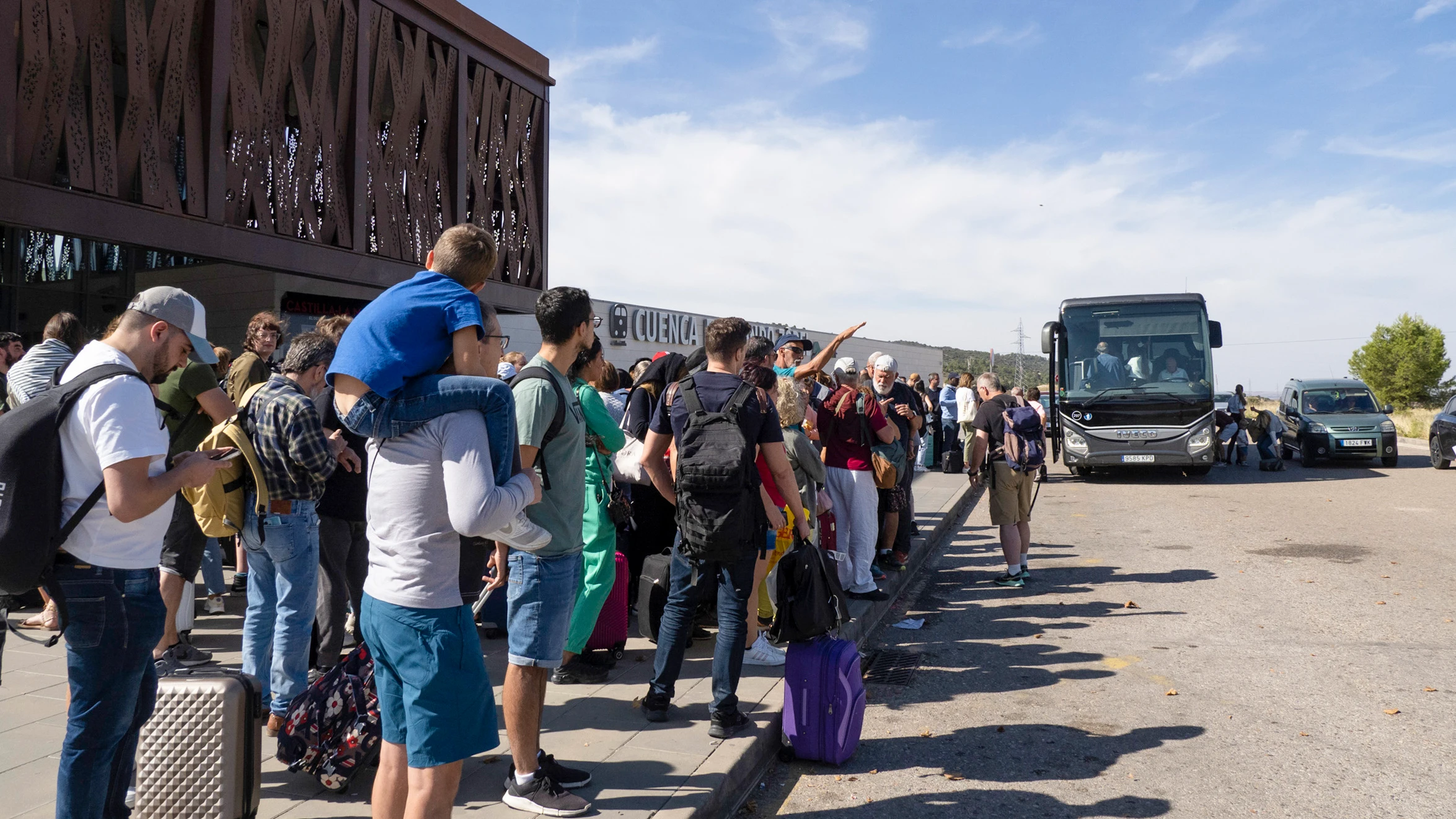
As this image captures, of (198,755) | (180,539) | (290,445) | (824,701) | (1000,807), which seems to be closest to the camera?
(198,755)

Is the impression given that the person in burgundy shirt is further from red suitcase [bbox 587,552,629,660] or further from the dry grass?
the dry grass

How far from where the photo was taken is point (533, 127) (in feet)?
64.7

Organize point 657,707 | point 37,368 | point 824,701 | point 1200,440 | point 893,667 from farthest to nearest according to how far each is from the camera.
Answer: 1. point 1200,440
2. point 893,667
3. point 37,368
4. point 657,707
5. point 824,701

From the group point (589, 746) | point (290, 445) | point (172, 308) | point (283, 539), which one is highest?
point (172, 308)

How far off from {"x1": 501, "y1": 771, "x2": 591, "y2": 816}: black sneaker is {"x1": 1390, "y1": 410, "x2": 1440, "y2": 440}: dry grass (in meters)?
27.9

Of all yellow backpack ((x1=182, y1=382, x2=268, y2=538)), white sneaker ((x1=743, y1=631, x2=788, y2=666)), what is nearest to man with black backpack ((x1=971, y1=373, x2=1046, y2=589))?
white sneaker ((x1=743, y1=631, x2=788, y2=666))

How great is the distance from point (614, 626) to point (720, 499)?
1603 mm

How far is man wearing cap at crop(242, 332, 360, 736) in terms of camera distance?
389 cm

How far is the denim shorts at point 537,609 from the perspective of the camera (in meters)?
3.30

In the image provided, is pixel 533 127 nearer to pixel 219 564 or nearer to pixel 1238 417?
pixel 219 564

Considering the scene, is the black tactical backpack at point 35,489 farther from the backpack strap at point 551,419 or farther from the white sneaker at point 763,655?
the white sneaker at point 763,655

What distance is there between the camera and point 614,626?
5.28 m

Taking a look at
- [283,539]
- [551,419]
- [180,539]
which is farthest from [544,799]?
[180,539]

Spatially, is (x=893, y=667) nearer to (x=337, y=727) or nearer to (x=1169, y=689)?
Result: (x=1169, y=689)
